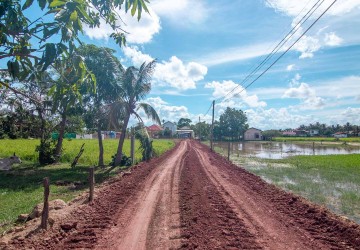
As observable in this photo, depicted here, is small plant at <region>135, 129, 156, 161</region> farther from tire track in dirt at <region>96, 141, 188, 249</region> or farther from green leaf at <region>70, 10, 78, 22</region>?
green leaf at <region>70, 10, 78, 22</region>

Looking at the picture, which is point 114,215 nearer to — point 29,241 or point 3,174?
point 29,241

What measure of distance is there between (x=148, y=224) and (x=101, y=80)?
13879 mm

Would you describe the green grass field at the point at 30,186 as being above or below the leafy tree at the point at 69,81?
below

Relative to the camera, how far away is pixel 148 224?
7.44m

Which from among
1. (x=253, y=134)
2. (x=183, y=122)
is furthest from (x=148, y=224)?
(x=183, y=122)

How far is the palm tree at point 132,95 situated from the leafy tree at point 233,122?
2695 inches

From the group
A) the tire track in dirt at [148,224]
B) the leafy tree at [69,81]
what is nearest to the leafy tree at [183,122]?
the tire track in dirt at [148,224]

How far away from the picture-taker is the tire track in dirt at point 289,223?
245 inches

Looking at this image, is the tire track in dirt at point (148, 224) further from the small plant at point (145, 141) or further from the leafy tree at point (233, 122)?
the leafy tree at point (233, 122)

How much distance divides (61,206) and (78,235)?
2.88m

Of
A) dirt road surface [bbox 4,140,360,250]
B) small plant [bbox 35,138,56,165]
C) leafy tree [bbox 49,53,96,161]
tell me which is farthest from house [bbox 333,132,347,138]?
leafy tree [bbox 49,53,96,161]

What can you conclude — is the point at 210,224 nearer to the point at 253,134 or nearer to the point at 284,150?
the point at 284,150

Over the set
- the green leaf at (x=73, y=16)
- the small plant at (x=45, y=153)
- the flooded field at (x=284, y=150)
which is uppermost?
the green leaf at (x=73, y=16)

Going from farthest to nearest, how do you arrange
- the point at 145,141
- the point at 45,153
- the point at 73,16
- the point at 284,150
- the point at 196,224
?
the point at 284,150, the point at 145,141, the point at 45,153, the point at 196,224, the point at 73,16
